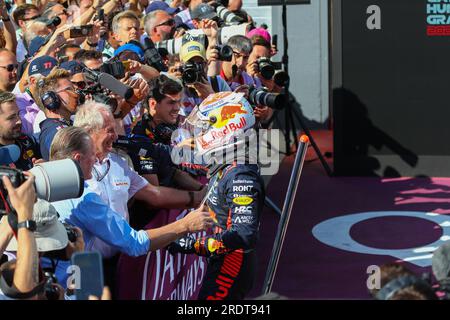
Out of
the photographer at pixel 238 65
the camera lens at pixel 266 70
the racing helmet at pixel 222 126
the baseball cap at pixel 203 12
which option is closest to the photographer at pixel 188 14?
the baseball cap at pixel 203 12

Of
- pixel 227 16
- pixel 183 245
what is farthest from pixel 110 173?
pixel 227 16

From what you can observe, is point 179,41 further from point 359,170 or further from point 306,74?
point 306,74

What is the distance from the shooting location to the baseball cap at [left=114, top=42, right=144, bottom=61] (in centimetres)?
834

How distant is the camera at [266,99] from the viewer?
7.63m

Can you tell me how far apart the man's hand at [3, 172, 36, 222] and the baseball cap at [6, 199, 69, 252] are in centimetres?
34

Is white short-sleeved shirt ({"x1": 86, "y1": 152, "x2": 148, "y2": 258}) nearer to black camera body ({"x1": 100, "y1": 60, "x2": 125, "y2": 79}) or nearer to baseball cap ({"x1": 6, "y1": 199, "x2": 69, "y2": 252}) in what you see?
baseball cap ({"x1": 6, "y1": 199, "x2": 69, "y2": 252})

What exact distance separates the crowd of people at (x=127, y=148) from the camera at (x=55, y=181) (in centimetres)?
5

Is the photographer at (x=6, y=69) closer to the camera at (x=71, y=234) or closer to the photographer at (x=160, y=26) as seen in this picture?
the photographer at (x=160, y=26)

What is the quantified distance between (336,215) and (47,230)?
616 centimetres

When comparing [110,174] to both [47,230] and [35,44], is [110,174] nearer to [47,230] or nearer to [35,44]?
[47,230]

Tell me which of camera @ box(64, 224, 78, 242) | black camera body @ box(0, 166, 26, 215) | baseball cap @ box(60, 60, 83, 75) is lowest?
camera @ box(64, 224, 78, 242)

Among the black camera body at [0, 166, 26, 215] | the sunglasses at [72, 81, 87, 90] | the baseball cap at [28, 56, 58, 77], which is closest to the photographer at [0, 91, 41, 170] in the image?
the sunglasses at [72, 81, 87, 90]

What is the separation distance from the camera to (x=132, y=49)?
27.6 ft
